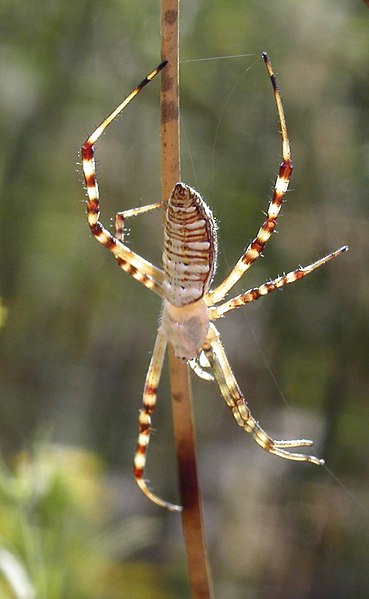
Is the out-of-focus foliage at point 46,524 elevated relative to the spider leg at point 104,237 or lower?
lower

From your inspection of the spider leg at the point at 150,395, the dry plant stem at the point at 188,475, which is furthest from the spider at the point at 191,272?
the dry plant stem at the point at 188,475

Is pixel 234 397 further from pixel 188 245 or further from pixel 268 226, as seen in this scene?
pixel 188 245

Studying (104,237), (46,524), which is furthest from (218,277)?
(104,237)

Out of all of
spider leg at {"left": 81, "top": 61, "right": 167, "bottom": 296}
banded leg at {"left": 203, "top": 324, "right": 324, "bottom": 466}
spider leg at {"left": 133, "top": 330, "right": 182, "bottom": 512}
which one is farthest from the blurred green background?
spider leg at {"left": 81, "top": 61, "right": 167, "bottom": 296}

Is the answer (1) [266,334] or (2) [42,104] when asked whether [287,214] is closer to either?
(1) [266,334]

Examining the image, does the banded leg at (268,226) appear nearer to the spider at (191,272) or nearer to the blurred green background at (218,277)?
the spider at (191,272)

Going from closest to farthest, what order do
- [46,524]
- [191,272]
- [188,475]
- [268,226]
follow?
[188,475], [191,272], [268,226], [46,524]
